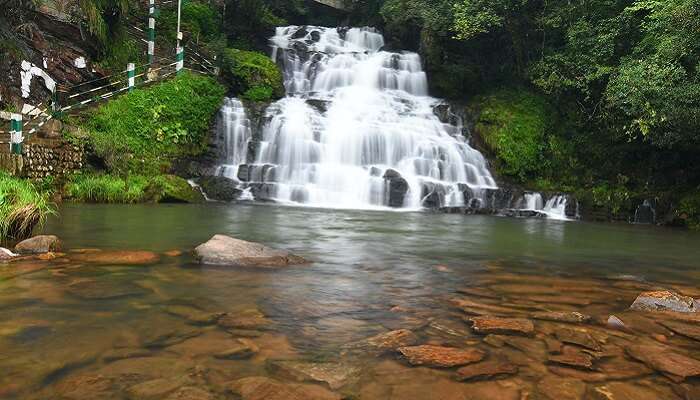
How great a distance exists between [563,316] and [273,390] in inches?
98.4

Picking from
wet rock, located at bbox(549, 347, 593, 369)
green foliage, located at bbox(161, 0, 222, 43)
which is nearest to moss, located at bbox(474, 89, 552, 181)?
green foliage, located at bbox(161, 0, 222, 43)

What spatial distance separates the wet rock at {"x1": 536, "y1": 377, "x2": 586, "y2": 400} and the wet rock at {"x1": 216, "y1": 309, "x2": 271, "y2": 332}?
5.98ft

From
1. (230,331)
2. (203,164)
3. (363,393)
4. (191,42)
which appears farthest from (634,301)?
(191,42)

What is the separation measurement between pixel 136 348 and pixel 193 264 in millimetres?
2471

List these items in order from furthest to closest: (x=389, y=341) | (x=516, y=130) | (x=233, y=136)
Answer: (x=516, y=130)
(x=233, y=136)
(x=389, y=341)

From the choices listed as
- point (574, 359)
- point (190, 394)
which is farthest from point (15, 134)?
point (574, 359)

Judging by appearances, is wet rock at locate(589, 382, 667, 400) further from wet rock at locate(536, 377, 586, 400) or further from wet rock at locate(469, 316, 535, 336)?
wet rock at locate(469, 316, 535, 336)

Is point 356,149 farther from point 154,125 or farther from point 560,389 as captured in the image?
point 560,389

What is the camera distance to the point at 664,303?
4273mm

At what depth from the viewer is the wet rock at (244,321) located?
3.53 metres

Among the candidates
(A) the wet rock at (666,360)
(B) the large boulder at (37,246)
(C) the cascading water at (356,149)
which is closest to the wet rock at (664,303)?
(A) the wet rock at (666,360)

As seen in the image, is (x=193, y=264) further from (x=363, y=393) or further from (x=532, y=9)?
(x=532, y=9)

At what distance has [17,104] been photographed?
45.0 feet

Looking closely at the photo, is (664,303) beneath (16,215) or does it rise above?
beneath
